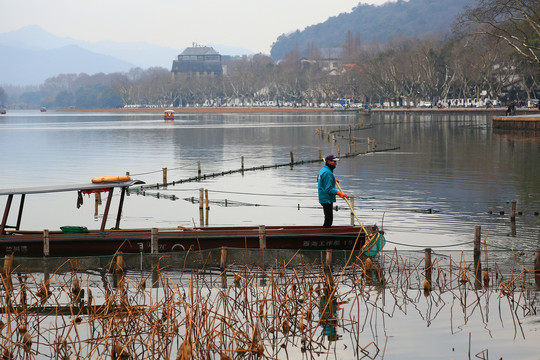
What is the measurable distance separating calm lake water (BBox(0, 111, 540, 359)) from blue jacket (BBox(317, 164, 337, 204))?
111 inches

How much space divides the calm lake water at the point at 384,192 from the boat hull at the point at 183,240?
7.78 ft

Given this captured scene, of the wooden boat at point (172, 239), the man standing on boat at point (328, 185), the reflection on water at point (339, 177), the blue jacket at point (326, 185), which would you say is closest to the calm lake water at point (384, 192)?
the reflection on water at point (339, 177)

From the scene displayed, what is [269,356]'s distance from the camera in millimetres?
14398

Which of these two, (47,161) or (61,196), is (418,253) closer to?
(61,196)

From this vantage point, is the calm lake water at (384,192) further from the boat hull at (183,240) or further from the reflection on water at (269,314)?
the boat hull at (183,240)

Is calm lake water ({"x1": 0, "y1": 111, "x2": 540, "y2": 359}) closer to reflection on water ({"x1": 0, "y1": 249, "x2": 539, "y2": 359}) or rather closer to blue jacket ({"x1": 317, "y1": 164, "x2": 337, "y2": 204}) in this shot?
reflection on water ({"x1": 0, "y1": 249, "x2": 539, "y2": 359})

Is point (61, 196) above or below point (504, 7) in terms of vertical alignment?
below

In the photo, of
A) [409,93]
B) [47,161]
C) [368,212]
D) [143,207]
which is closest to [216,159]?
[47,161]

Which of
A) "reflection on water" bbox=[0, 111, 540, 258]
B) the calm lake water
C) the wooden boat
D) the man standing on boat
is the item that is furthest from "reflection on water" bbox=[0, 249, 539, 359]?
"reflection on water" bbox=[0, 111, 540, 258]

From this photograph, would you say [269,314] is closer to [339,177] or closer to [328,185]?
[328,185]

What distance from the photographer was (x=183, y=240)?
874 inches

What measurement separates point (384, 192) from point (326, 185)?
65.3 ft

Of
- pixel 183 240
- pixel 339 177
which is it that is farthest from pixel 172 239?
pixel 339 177

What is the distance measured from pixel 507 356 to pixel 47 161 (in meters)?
61.6
